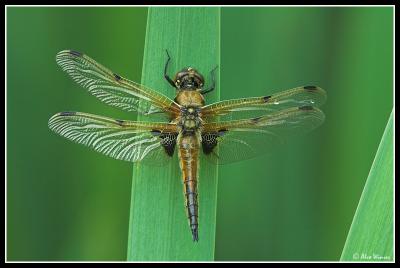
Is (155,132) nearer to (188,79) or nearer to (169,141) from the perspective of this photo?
(169,141)

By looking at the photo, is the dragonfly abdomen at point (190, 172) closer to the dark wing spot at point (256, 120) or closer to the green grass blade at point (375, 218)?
the dark wing spot at point (256, 120)

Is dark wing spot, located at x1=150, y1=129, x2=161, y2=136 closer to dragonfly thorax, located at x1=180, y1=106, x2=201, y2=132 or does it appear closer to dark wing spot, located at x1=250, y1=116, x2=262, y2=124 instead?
dragonfly thorax, located at x1=180, y1=106, x2=201, y2=132

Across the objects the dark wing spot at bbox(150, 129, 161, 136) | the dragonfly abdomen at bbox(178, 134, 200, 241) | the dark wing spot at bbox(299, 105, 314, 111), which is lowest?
the dragonfly abdomen at bbox(178, 134, 200, 241)

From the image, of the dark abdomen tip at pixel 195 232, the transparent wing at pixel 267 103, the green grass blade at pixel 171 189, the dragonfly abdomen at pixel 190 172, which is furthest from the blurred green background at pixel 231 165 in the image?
the dark abdomen tip at pixel 195 232

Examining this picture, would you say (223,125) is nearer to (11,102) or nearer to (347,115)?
(347,115)

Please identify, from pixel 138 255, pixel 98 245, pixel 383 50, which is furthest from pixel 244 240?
pixel 383 50

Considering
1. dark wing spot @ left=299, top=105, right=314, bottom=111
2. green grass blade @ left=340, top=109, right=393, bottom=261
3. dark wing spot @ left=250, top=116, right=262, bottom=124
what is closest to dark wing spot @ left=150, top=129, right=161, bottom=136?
dark wing spot @ left=250, top=116, right=262, bottom=124

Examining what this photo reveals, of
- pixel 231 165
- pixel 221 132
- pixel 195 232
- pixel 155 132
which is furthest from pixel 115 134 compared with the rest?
pixel 231 165
